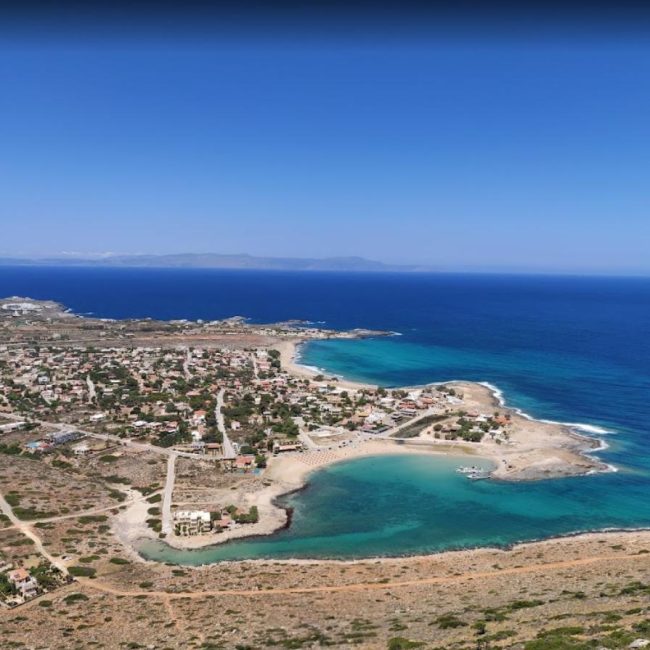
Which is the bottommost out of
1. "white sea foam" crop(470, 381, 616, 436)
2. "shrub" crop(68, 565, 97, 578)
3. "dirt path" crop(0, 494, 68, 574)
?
"shrub" crop(68, 565, 97, 578)

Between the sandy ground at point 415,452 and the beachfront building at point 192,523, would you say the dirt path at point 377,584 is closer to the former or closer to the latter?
the sandy ground at point 415,452

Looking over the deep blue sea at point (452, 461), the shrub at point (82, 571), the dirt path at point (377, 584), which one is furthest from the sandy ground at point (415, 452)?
the dirt path at point (377, 584)

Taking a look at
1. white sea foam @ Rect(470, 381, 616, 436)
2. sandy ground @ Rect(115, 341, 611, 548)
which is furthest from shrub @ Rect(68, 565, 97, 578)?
white sea foam @ Rect(470, 381, 616, 436)

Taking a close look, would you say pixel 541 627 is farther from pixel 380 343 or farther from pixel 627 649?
pixel 380 343

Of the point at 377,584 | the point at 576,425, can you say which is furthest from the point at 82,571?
the point at 576,425

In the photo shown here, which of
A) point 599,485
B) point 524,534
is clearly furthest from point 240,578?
point 599,485

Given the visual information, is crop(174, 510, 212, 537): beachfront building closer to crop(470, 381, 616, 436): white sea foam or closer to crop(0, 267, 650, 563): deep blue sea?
crop(0, 267, 650, 563): deep blue sea

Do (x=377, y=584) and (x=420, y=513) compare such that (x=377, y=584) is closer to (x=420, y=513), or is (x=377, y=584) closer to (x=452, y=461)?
(x=420, y=513)
